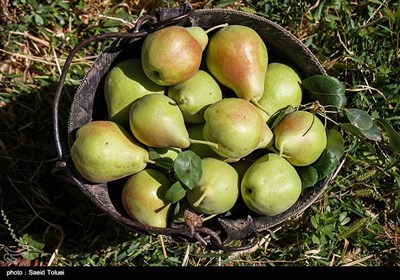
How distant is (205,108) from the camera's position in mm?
1777

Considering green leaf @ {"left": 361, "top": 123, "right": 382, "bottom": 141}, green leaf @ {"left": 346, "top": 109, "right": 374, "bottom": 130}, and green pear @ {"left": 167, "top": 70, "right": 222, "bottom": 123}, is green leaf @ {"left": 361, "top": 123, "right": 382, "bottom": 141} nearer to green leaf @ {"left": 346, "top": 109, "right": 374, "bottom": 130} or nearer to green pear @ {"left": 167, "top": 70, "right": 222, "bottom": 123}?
green leaf @ {"left": 346, "top": 109, "right": 374, "bottom": 130}

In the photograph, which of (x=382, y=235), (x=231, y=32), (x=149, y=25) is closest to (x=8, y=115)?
(x=149, y=25)

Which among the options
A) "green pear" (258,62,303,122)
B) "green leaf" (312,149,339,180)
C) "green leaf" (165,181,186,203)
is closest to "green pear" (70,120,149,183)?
"green leaf" (165,181,186,203)

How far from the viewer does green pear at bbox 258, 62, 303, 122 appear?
6.06ft

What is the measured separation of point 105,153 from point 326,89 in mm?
790

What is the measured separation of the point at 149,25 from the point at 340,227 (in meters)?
1.22

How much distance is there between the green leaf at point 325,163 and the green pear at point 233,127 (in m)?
0.24

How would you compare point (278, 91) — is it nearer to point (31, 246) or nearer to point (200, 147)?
point (200, 147)

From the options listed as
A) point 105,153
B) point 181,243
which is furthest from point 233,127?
point 181,243

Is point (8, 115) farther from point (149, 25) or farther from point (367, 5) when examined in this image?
point (367, 5)

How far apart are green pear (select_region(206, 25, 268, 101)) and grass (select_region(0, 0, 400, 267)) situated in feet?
1.93

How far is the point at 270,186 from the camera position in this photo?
170 cm

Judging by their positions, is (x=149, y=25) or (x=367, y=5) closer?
(x=149, y=25)

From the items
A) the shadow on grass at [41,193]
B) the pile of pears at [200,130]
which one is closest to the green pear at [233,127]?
the pile of pears at [200,130]
